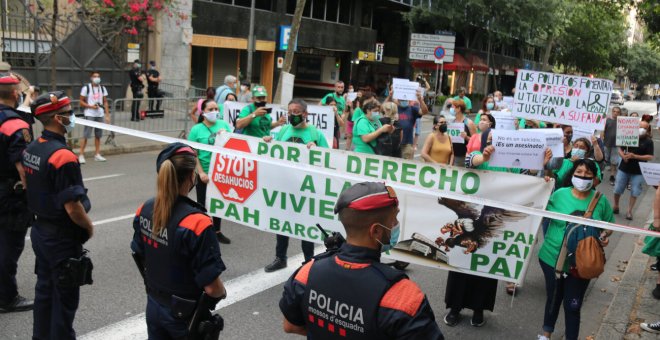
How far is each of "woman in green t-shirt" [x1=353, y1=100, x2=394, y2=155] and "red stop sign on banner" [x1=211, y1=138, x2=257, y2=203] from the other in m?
1.89

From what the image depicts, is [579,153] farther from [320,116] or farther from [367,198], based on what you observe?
[367,198]

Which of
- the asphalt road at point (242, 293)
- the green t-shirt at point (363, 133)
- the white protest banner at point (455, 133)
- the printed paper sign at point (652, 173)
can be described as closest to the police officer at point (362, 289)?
the asphalt road at point (242, 293)

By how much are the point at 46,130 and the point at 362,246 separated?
2862mm

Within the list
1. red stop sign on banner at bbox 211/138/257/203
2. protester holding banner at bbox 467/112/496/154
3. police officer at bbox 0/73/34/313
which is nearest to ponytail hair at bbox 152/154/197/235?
police officer at bbox 0/73/34/313

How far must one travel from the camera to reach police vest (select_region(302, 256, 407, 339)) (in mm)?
2336

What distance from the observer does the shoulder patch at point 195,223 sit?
3.26 metres

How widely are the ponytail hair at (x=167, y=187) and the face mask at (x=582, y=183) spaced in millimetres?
3276

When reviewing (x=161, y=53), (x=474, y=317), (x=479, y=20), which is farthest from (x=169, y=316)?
(x=479, y=20)

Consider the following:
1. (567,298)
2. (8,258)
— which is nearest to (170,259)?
(8,258)

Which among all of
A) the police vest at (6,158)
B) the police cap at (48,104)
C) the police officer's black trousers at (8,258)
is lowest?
the police officer's black trousers at (8,258)

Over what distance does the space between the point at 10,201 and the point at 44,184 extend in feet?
3.69

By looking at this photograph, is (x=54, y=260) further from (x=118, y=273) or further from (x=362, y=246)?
(x=362, y=246)

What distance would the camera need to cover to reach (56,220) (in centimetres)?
430

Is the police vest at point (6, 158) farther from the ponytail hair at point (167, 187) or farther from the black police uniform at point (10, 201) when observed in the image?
the ponytail hair at point (167, 187)
